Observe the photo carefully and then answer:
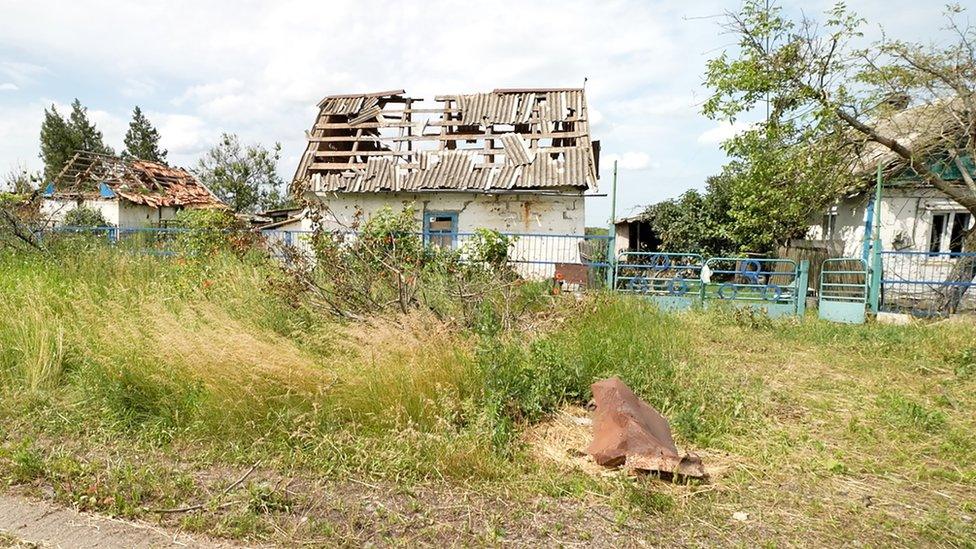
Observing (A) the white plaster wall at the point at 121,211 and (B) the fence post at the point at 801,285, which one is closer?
(B) the fence post at the point at 801,285

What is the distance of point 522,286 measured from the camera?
636cm

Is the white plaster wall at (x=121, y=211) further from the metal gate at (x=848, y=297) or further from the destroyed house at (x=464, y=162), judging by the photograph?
the metal gate at (x=848, y=297)

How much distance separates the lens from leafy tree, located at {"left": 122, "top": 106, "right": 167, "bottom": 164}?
4188 centimetres

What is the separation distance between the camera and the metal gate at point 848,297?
9039 mm

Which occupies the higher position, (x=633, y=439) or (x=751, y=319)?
(x=751, y=319)

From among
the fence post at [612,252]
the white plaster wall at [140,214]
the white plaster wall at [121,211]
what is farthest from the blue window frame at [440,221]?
the white plaster wall at [140,214]

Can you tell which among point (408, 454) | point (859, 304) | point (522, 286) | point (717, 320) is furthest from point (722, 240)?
point (408, 454)

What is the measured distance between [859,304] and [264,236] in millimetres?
9504

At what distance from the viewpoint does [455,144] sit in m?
15.1

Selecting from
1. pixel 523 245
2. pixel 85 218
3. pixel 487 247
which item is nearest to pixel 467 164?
pixel 523 245

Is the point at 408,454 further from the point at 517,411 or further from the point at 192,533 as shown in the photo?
the point at 192,533

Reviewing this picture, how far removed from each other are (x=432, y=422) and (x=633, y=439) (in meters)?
1.39

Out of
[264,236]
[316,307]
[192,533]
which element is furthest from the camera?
[264,236]

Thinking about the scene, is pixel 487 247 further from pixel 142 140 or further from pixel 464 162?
pixel 142 140
